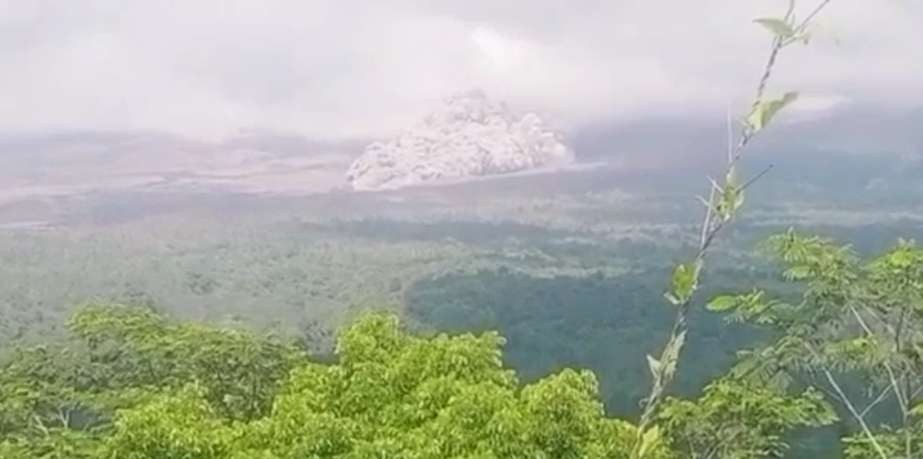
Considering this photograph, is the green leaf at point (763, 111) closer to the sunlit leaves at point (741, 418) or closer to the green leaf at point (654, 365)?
the green leaf at point (654, 365)

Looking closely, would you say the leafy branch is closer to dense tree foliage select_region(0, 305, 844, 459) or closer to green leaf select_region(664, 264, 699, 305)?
green leaf select_region(664, 264, 699, 305)

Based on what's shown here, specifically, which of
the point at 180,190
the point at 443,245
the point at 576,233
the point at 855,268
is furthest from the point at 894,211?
the point at 855,268

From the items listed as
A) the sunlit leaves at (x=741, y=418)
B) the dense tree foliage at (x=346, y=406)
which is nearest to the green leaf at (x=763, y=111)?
the dense tree foliage at (x=346, y=406)

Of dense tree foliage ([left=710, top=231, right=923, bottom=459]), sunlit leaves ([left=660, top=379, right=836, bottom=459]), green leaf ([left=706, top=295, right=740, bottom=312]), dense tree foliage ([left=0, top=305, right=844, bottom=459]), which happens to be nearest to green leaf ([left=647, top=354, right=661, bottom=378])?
dense tree foliage ([left=0, top=305, right=844, bottom=459])

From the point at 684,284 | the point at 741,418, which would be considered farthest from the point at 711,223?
the point at 741,418

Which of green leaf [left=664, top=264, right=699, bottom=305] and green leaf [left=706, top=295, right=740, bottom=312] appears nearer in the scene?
green leaf [left=664, top=264, right=699, bottom=305]

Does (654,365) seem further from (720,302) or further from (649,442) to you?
(720,302)

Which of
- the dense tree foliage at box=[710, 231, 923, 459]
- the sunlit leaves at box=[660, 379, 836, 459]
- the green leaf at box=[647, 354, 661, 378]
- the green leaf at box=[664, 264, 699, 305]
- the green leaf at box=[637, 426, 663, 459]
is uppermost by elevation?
the green leaf at box=[664, 264, 699, 305]

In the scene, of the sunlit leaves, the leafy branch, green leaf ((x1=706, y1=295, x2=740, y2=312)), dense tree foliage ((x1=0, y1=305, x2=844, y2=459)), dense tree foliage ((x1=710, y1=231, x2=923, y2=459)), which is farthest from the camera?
the sunlit leaves
